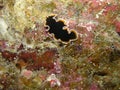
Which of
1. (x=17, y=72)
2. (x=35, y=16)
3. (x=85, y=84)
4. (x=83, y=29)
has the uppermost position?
(x=35, y=16)

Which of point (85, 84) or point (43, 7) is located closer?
point (85, 84)

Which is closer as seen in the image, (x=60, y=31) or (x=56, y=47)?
(x=60, y=31)

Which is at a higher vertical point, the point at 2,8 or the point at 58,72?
the point at 2,8

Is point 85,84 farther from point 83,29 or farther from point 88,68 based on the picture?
point 83,29

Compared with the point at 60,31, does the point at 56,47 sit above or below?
below

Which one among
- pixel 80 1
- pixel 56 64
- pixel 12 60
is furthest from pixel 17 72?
pixel 80 1

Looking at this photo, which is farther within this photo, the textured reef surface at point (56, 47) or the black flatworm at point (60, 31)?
the black flatworm at point (60, 31)

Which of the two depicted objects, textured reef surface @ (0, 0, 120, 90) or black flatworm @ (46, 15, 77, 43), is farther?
black flatworm @ (46, 15, 77, 43)
